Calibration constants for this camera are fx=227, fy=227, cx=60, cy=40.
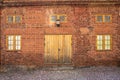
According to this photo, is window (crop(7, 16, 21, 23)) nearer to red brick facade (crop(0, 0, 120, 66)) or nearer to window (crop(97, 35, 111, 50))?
red brick facade (crop(0, 0, 120, 66))

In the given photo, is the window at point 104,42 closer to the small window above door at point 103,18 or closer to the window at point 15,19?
the small window above door at point 103,18

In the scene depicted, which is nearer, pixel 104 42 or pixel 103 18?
pixel 104 42

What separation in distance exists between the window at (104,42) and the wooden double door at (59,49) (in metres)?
2.09

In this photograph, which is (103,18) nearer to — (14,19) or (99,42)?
(99,42)

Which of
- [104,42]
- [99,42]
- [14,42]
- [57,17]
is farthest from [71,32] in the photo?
[14,42]

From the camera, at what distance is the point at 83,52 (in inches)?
639

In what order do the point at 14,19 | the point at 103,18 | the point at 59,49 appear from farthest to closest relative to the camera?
the point at 14,19, the point at 103,18, the point at 59,49

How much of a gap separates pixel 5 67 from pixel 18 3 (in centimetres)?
471

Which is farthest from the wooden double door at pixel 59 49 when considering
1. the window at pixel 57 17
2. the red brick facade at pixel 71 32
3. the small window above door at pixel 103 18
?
the small window above door at pixel 103 18

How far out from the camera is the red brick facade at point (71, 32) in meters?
16.2

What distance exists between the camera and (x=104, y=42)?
16.3m

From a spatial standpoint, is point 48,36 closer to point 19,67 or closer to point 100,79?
point 19,67

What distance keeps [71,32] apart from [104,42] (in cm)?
248

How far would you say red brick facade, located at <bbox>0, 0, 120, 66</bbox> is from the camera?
16.2 metres
